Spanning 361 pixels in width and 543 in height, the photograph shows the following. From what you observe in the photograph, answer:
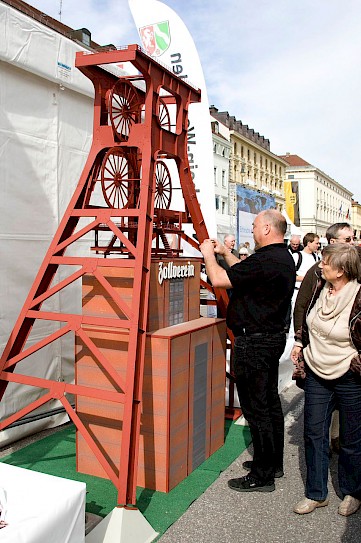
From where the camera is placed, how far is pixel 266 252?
386cm

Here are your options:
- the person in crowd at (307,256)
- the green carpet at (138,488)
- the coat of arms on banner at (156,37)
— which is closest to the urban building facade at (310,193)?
the person in crowd at (307,256)

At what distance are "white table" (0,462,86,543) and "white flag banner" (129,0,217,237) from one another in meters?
5.01

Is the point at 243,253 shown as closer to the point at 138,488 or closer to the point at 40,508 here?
the point at 138,488

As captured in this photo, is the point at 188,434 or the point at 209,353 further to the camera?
the point at 209,353

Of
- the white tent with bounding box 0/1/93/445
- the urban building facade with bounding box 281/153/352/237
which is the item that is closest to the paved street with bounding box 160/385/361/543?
the white tent with bounding box 0/1/93/445

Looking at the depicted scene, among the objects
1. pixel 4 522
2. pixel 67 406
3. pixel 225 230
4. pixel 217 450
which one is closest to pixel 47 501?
pixel 4 522

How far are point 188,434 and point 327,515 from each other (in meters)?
1.11

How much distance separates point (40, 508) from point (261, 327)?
2.18m

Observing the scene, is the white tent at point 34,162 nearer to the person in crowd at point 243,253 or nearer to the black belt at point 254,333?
the black belt at point 254,333

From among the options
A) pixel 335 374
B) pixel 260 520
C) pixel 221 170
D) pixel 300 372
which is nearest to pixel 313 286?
pixel 300 372

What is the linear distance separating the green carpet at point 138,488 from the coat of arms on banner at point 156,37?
4.92 metres

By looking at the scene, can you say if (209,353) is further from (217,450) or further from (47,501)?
(47,501)

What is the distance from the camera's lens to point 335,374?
348 cm

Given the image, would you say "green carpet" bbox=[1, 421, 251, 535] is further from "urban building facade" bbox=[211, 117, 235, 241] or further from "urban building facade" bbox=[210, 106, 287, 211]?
"urban building facade" bbox=[210, 106, 287, 211]
